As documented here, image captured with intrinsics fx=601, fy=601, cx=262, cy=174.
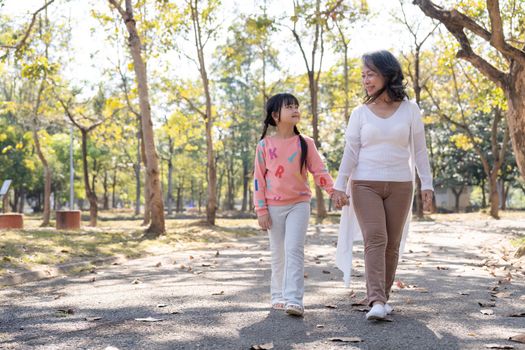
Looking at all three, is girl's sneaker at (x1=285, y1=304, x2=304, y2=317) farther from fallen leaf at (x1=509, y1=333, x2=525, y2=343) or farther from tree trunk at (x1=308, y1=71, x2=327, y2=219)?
tree trunk at (x1=308, y1=71, x2=327, y2=219)

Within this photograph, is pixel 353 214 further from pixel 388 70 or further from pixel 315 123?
pixel 315 123

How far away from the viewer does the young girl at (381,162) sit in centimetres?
461

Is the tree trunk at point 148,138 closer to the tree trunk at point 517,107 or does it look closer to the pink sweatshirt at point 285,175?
the tree trunk at point 517,107

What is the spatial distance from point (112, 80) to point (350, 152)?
23981mm

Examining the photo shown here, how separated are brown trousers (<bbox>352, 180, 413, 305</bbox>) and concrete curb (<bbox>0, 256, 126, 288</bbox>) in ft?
16.0

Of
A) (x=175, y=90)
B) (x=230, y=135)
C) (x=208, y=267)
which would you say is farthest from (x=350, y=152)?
(x=230, y=135)

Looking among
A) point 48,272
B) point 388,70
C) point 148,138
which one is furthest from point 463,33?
point 148,138

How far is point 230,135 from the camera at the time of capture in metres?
53.6

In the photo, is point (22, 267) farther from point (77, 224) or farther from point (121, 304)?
point (77, 224)

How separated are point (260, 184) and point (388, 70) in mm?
1403

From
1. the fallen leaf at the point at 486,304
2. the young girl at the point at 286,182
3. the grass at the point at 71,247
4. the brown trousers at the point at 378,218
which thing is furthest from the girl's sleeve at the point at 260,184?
the grass at the point at 71,247

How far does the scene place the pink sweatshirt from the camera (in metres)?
4.98

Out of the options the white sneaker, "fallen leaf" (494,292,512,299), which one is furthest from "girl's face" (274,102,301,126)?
"fallen leaf" (494,292,512,299)

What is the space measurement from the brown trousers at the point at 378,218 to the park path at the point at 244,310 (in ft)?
1.03
